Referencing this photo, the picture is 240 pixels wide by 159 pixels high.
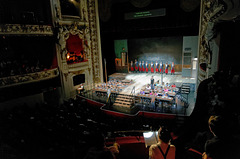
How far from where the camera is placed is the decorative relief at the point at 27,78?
11.8 meters

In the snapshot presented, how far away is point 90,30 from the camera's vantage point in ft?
59.1

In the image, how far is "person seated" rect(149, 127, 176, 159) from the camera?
2762 millimetres

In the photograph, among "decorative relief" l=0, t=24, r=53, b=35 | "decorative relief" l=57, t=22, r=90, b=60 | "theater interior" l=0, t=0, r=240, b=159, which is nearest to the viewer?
"theater interior" l=0, t=0, r=240, b=159

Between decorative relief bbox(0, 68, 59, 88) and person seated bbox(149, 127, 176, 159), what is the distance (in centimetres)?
1250

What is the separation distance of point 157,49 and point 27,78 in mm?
14434

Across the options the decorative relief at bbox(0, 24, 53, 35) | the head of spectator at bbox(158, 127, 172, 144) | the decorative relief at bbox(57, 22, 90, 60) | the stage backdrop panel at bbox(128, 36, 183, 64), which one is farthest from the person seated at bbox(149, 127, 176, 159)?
the stage backdrop panel at bbox(128, 36, 183, 64)

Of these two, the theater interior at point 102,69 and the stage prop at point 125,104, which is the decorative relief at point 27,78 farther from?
the stage prop at point 125,104

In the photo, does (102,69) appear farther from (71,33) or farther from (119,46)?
(71,33)

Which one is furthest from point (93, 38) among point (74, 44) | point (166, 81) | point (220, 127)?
point (220, 127)

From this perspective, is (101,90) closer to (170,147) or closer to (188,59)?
(188,59)

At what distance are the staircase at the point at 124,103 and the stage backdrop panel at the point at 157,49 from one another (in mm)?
9369

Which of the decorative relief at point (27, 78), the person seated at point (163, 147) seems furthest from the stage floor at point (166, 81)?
the person seated at point (163, 147)

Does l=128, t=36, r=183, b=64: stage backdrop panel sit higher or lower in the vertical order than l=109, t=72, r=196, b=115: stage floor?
higher

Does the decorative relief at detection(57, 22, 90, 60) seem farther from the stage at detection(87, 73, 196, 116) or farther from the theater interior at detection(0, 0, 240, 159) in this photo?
the stage at detection(87, 73, 196, 116)
